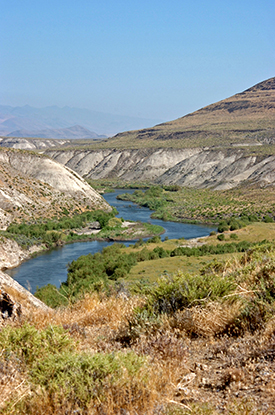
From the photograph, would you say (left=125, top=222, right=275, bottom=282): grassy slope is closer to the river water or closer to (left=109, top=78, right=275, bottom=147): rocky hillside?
the river water

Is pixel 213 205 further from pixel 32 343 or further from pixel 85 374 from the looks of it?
pixel 85 374

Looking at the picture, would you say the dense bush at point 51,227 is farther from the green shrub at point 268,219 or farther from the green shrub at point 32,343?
the green shrub at point 32,343

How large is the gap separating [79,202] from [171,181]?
43087 mm

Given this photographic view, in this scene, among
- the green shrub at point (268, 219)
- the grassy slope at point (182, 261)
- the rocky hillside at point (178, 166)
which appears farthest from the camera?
the rocky hillside at point (178, 166)

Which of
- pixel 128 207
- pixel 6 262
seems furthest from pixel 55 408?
pixel 128 207

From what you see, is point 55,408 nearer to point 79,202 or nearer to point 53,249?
point 53,249

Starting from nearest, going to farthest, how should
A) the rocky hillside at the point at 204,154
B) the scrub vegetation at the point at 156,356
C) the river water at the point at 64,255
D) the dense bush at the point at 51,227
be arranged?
the scrub vegetation at the point at 156,356, the river water at the point at 64,255, the dense bush at the point at 51,227, the rocky hillside at the point at 204,154

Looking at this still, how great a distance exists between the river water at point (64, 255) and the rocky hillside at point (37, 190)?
639cm

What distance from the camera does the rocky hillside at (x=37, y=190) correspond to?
169 feet

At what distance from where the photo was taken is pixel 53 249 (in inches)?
1671

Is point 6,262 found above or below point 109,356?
below

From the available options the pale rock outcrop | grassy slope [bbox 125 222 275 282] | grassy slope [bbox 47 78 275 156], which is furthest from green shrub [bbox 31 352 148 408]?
grassy slope [bbox 47 78 275 156]

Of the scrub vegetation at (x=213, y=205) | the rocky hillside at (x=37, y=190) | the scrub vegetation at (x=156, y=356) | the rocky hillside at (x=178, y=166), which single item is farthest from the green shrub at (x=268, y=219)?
the scrub vegetation at (x=156, y=356)

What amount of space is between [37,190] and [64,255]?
21.7 m
